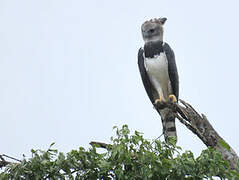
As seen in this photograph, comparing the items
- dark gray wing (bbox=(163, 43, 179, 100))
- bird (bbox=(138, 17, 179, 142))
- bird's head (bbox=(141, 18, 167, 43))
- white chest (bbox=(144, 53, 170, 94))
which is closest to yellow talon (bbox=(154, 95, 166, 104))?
bird (bbox=(138, 17, 179, 142))

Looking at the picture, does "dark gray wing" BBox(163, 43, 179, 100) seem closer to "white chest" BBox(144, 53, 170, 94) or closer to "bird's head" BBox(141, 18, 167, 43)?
"white chest" BBox(144, 53, 170, 94)

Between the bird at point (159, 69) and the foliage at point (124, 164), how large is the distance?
9.70ft

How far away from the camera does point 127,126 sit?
5.24 meters

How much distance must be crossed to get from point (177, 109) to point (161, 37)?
1934 millimetres

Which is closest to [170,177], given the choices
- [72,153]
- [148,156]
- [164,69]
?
[148,156]

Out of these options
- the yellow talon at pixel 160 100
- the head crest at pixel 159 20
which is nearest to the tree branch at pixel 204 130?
the yellow talon at pixel 160 100

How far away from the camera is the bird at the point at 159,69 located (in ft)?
27.3

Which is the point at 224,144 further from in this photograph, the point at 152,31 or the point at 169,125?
the point at 152,31

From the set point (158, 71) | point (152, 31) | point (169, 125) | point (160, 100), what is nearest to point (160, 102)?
point (160, 100)

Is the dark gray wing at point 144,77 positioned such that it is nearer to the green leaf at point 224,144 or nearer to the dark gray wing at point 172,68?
the dark gray wing at point 172,68

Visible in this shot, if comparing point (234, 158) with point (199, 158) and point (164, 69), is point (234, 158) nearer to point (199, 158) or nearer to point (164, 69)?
point (199, 158)

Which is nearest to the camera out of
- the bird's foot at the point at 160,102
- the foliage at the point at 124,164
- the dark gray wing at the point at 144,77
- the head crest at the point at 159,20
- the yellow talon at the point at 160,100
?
the foliage at the point at 124,164

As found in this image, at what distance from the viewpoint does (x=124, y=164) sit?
16.9 feet

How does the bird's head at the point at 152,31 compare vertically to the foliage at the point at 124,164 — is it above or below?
above
